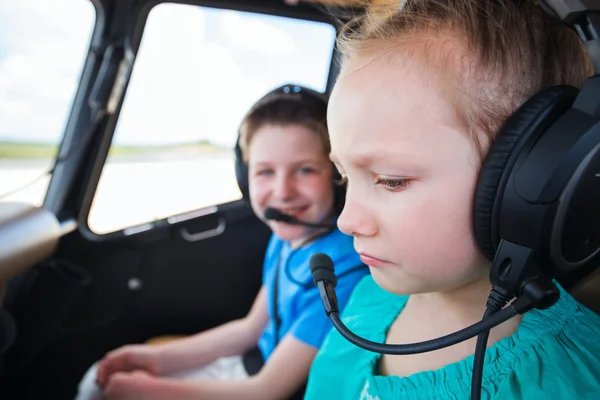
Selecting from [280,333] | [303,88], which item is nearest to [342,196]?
[303,88]

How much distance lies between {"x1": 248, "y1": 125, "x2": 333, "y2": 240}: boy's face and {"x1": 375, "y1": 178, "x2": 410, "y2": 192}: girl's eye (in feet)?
2.22

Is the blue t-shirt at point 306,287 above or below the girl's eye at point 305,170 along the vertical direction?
below

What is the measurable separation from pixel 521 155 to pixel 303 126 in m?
0.84

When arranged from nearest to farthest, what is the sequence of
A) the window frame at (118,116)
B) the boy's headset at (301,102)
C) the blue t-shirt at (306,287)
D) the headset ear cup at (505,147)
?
the headset ear cup at (505,147) → the blue t-shirt at (306,287) → the boy's headset at (301,102) → the window frame at (118,116)

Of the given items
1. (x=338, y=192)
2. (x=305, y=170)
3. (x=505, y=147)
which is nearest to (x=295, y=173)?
(x=305, y=170)

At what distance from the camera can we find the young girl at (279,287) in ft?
3.81

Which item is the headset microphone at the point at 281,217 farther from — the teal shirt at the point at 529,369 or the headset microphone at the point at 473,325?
the headset microphone at the point at 473,325

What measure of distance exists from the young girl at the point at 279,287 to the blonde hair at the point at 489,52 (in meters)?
0.66

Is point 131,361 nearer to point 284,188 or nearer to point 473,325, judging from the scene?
point 284,188

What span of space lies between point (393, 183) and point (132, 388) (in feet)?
3.28

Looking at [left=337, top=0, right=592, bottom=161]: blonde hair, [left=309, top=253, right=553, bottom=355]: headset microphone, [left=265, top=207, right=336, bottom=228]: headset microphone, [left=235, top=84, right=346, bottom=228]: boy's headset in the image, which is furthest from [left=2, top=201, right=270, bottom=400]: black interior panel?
[left=337, top=0, right=592, bottom=161]: blonde hair

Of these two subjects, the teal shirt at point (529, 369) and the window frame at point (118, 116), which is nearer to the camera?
the teal shirt at point (529, 369)

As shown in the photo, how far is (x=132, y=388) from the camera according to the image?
125 cm

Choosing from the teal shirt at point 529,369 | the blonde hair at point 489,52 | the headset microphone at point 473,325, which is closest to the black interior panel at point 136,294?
the teal shirt at point 529,369
